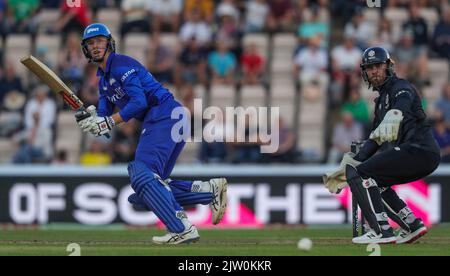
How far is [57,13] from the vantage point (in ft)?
74.4

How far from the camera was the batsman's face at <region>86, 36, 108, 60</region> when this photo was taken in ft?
42.2

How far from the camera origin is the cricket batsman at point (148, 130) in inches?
486

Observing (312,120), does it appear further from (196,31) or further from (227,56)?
(196,31)

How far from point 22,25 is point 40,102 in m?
2.42

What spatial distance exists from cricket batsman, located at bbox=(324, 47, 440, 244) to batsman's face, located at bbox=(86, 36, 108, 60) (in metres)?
2.67

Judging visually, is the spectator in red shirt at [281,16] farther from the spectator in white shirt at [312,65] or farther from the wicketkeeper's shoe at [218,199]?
the wicketkeeper's shoe at [218,199]

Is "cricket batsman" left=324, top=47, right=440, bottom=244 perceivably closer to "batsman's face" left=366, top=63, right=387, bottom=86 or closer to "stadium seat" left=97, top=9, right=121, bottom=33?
"batsman's face" left=366, top=63, right=387, bottom=86

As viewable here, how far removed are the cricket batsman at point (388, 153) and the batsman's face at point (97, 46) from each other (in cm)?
267

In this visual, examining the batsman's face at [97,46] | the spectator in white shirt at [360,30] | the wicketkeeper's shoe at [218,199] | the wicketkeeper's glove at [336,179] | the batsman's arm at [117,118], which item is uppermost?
the spectator in white shirt at [360,30]

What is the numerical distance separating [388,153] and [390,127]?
401 millimetres

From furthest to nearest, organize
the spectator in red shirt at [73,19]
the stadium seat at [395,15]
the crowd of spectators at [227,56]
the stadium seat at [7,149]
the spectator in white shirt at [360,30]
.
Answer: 1. the stadium seat at [395,15]
2. the spectator in red shirt at [73,19]
3. the spectator in white shirt at [360,30]
4. the stadium seat at [7,149]
5. the crowd of spectators at [227,56]

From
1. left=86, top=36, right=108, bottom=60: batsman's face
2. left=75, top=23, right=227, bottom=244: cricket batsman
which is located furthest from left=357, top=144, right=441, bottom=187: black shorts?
left=86, top=36, right=108, bottom=60: batsman's face

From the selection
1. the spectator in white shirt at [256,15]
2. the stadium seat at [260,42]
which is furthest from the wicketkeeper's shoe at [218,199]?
the spectator in white shirt at [256,15]
